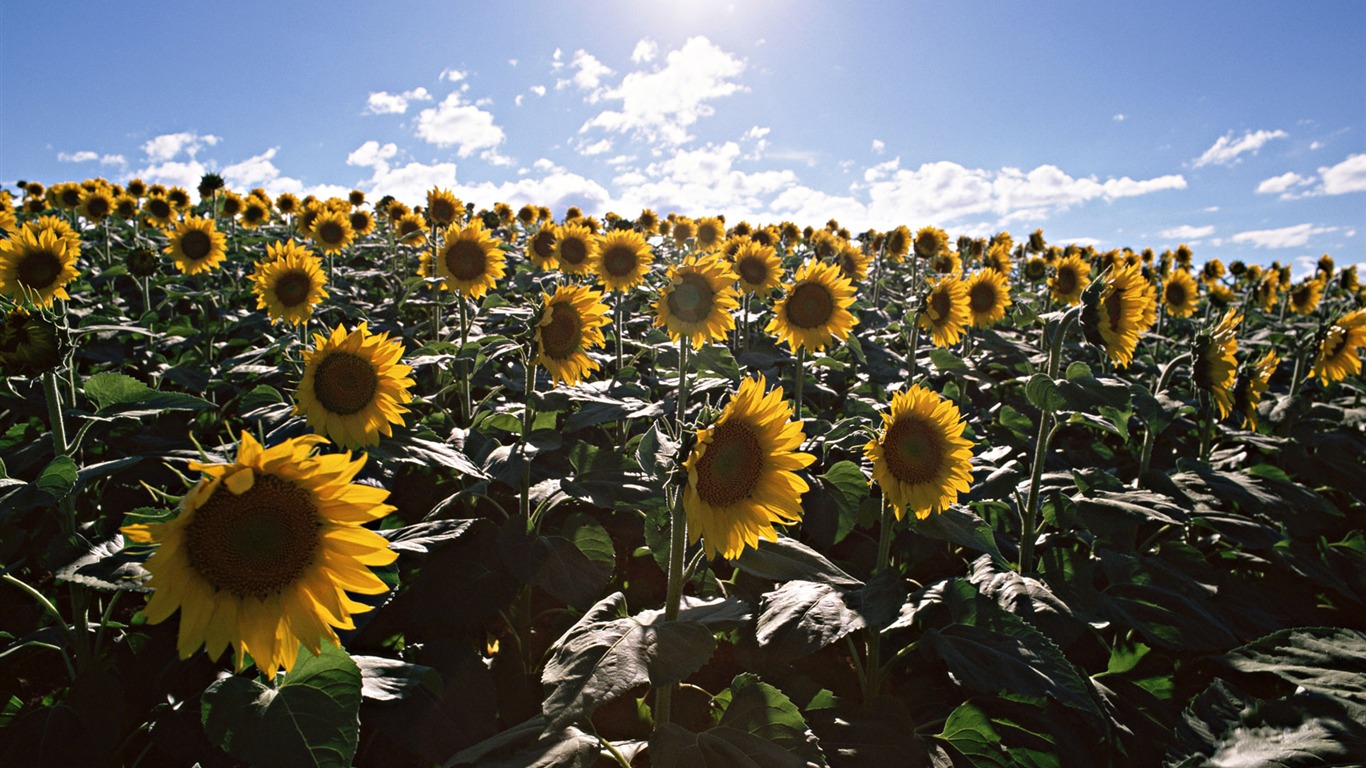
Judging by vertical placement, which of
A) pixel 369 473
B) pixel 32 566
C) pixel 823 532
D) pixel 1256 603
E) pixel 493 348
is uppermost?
pixel 493 348

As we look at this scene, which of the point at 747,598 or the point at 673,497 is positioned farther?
the point at 747,598

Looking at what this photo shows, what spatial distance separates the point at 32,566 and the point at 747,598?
3.71 m

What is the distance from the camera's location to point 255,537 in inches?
65.4

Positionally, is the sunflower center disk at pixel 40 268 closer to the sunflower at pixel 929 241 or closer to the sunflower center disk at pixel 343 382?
the sunflower center disk at pixel 343 382

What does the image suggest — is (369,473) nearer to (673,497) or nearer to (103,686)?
(103,686)

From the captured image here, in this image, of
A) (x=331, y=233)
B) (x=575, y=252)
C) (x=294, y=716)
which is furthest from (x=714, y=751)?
(x=331, y=233)

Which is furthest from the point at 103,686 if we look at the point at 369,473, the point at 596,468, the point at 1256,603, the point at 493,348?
the point at 1256,603

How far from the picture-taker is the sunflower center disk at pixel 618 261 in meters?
6.01

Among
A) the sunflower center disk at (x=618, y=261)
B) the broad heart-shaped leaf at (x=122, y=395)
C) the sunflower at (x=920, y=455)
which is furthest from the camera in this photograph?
the sunflower center disk at (x=618, y=261)

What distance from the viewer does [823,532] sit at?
3014 millimetres

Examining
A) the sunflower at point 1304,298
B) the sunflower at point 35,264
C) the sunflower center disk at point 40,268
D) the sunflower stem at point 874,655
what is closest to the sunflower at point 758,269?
the sunflower stem at point 874,655

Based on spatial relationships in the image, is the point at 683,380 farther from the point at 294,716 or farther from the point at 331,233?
the point at 331,233

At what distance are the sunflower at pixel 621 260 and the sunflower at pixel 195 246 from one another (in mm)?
4631

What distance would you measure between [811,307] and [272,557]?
3764 mm
